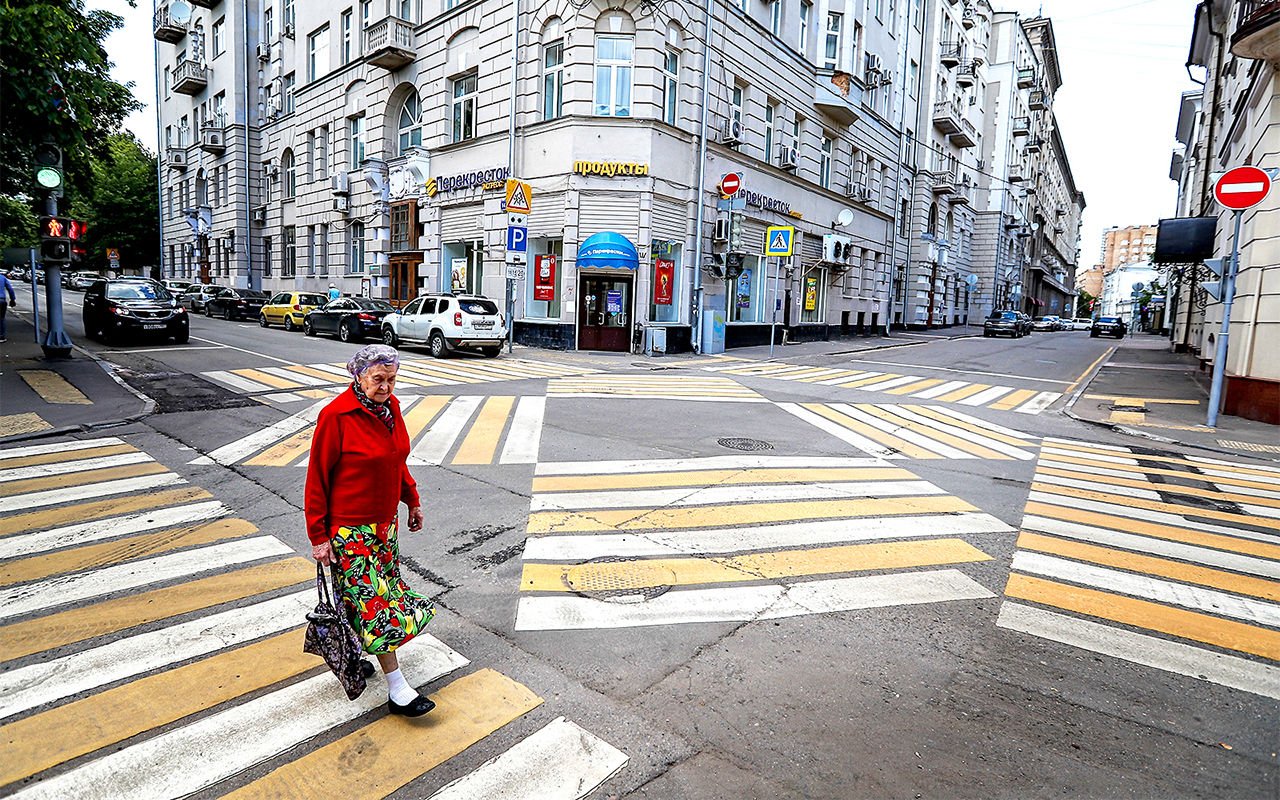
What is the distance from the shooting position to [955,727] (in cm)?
342

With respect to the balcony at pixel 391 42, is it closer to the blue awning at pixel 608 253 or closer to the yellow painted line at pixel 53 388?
the blue awning at pixel 608 253

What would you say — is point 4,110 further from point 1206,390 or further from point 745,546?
point 1206,390

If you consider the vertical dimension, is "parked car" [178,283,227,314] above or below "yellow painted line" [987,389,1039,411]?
above

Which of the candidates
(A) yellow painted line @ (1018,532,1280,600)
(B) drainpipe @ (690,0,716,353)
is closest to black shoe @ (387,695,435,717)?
(A) yellow painted line @ (1018,532,1280,600)

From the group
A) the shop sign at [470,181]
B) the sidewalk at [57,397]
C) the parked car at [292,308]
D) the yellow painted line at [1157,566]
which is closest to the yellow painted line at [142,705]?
the yellow painted line at [1157,566]

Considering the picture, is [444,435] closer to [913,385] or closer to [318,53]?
[913,385]

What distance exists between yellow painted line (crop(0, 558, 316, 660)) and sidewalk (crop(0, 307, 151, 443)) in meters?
6.15

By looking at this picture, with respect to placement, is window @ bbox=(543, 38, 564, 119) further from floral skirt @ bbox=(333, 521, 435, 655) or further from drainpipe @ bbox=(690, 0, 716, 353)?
floral skirt @ bbox=(333, 521, 435, 655)

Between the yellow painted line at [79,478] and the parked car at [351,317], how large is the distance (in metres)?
16.7

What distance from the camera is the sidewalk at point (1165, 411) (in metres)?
11.2

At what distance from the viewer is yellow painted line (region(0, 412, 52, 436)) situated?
916cm

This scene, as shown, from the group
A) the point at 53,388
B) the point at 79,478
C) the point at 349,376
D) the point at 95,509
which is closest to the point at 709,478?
the point at 95,509

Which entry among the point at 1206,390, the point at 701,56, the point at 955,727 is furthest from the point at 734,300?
the point at 955,727

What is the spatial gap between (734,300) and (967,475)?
771 inches
